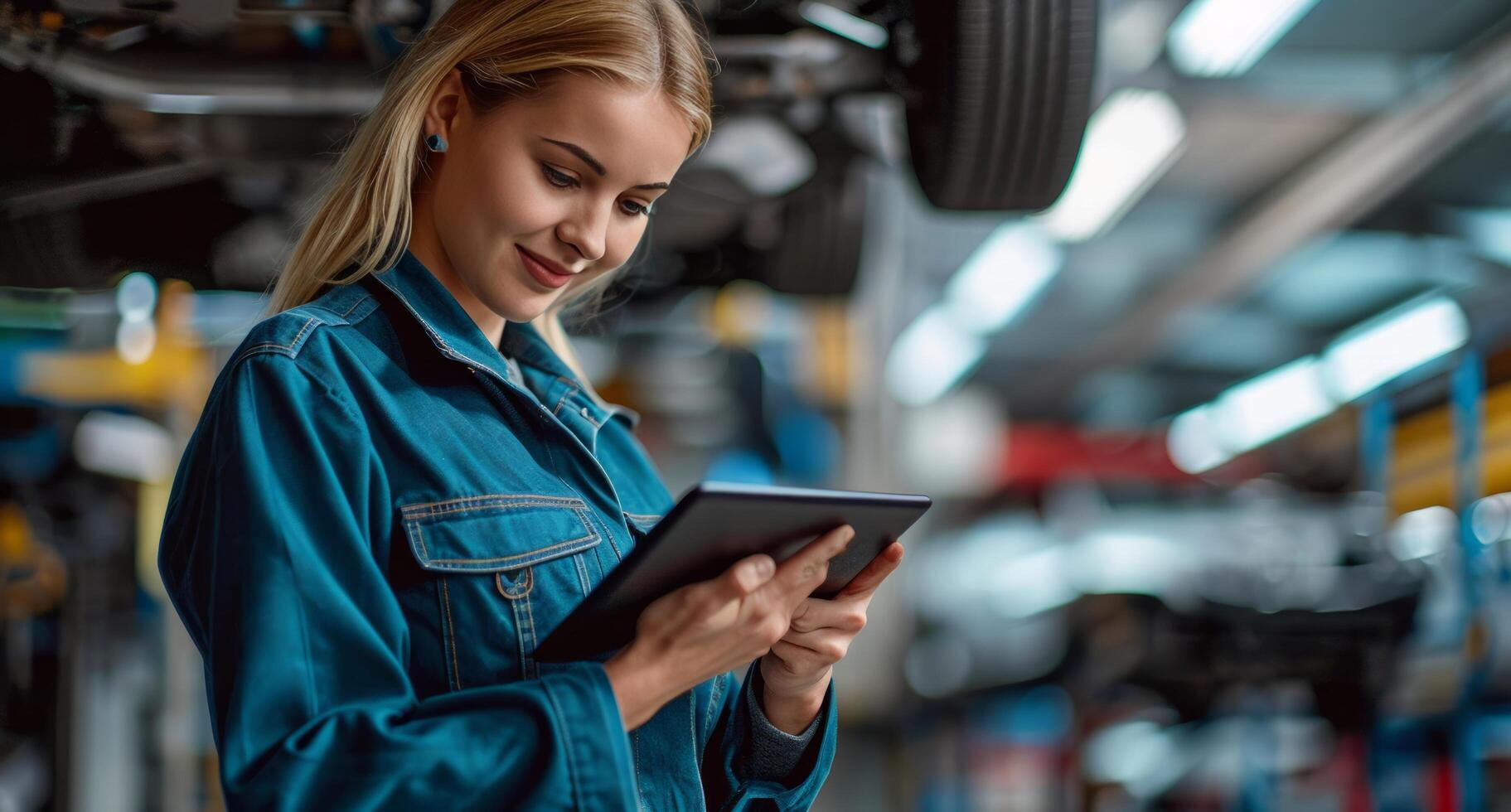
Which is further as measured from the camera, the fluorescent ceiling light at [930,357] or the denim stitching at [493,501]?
the fluorescent ceiling light at [930,357]

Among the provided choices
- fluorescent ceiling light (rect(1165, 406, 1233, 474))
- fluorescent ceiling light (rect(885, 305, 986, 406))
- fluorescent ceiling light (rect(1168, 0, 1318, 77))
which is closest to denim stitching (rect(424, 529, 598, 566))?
fluorescent ceiling light (rect(1168, 0, 1318, 77))

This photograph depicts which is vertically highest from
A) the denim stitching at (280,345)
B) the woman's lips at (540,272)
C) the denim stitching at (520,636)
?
the woman's lips at (540,272)

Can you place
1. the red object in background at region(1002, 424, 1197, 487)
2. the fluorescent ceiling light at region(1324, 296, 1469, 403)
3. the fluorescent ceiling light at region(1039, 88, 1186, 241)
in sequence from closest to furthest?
the fluorescent ceiling light at region(1039, 88, 1186, 241) → the fluorescent ceiling light at region(1324, 296, 1469, 403) → the red object in background at region(1002, 424, 1197, 487)

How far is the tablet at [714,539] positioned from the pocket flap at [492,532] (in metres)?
0.07

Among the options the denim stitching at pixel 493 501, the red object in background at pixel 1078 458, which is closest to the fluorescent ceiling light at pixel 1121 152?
the red object in background at pixel 1078 458

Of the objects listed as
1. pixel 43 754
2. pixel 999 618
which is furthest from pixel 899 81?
pixel 999 618

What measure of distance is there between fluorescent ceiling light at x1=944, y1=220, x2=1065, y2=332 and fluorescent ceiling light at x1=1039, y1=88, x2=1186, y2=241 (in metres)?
0.62

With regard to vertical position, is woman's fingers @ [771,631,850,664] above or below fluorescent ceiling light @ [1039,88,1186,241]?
below

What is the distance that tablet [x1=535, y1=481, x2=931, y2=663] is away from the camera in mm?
900

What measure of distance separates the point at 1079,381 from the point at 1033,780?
317 cm

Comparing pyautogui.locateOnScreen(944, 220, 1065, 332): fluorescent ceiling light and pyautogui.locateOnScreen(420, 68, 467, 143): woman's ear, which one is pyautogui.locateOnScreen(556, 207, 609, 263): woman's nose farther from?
pyautogui.locateOnScreen(944, 220, 1065, 332): fluorescent ceiling light

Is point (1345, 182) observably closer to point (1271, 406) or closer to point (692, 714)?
point (1271, 406)

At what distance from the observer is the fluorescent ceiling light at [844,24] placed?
2.66 m

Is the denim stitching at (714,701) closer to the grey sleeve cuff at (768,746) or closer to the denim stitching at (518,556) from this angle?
the grey sleeve cuff at (768,746)
